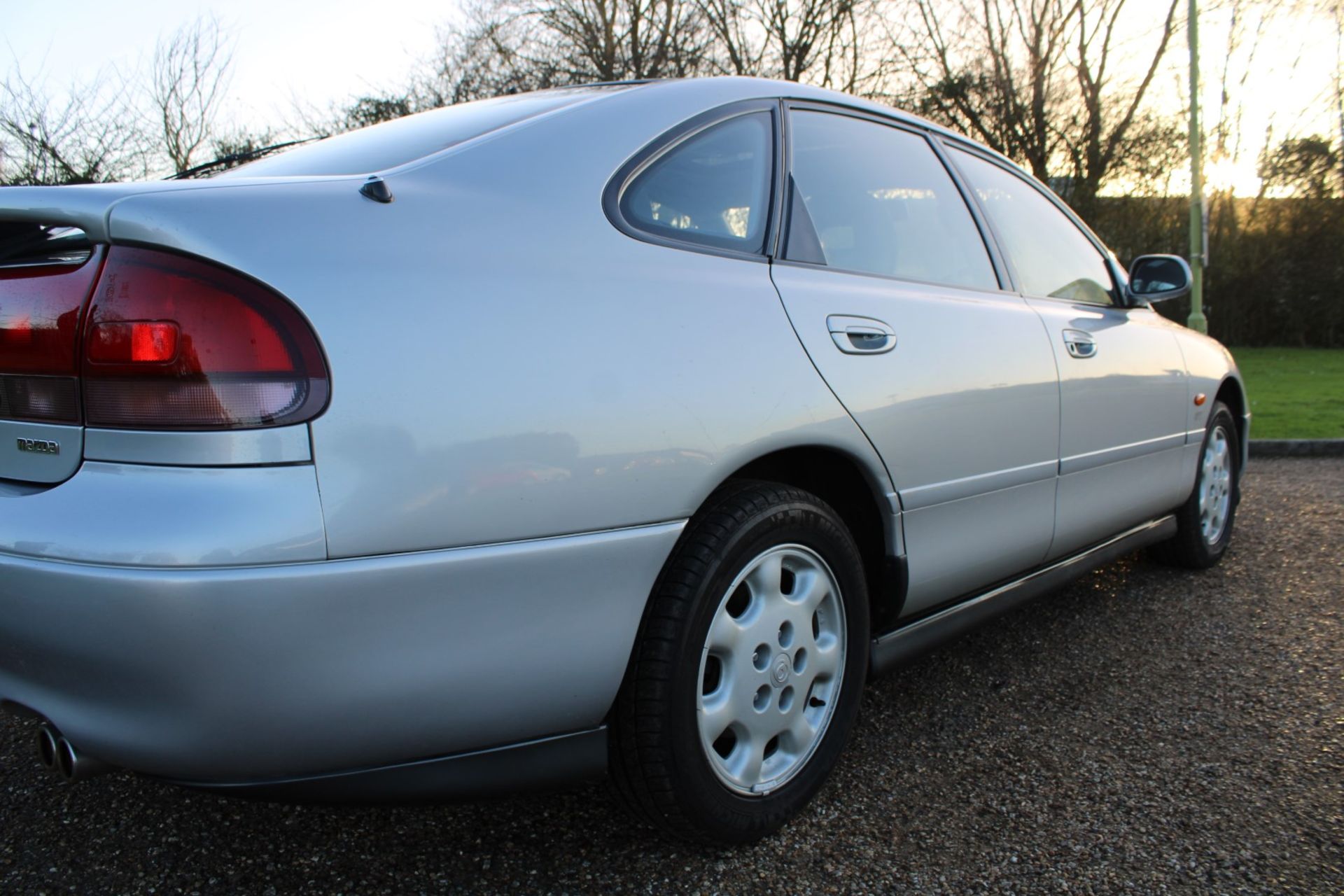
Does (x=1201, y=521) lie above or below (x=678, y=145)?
below

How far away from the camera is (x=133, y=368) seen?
1275 millimetres

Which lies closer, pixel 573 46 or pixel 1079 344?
pixel 1079 344

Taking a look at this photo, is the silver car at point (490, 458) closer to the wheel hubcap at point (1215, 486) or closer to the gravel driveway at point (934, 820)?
the gravel driveway at point (934, 820)

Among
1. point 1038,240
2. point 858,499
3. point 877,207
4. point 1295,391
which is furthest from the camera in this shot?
point 1295,391

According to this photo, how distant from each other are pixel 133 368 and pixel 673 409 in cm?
79

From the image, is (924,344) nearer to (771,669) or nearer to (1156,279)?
(771,669)

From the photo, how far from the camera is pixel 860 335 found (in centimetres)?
199

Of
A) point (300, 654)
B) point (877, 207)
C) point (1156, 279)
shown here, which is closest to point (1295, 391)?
point (1156, 279)

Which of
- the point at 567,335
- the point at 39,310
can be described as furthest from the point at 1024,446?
the point at 39,310

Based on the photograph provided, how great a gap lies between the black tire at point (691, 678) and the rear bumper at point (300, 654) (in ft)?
0.52

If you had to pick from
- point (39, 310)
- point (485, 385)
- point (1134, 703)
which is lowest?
point (1134, 703)

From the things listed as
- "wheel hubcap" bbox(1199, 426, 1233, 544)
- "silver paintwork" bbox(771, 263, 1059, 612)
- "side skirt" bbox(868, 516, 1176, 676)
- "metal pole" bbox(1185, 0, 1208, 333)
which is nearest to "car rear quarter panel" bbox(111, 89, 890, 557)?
"silver paintwork" bbox(771, 263, 1059, 612)

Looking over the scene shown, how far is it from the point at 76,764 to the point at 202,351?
0.63 m

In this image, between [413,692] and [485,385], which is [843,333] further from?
[413,692]
